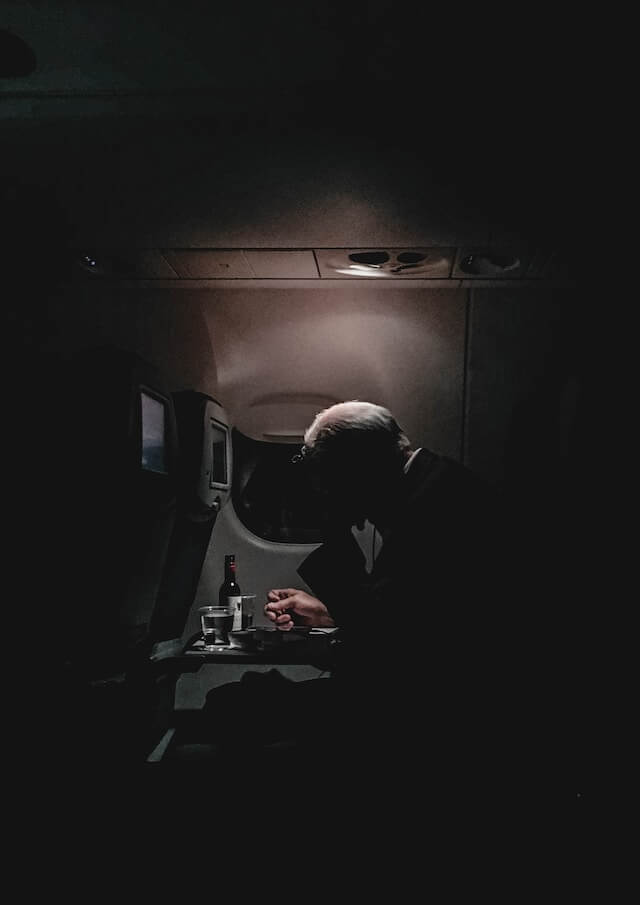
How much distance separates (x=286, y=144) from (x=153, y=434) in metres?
1.06

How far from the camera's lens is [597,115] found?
223 cm

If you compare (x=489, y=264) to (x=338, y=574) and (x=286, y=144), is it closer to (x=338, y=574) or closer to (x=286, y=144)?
(x=286, y=144)

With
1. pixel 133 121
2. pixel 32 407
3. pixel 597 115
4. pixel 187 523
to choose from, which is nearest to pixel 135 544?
pixel 32 407

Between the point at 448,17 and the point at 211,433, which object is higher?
the point at 448,17

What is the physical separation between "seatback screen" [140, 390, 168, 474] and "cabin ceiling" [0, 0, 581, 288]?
91 cm

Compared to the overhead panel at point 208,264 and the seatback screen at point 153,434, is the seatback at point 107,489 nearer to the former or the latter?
the seatback screen at point 153,434

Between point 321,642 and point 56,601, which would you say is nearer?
point 56,601

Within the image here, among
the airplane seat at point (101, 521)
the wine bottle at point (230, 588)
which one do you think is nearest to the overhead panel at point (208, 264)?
the airplane seat at point (101, 521)

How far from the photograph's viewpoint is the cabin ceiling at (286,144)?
200cm

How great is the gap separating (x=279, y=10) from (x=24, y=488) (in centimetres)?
145

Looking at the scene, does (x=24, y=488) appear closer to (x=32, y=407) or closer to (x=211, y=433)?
(x=32, y=407)

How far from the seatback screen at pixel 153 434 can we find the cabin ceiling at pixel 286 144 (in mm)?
906

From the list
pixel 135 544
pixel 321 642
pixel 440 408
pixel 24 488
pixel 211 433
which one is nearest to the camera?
pixel 24 488

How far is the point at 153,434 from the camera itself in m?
2.27
